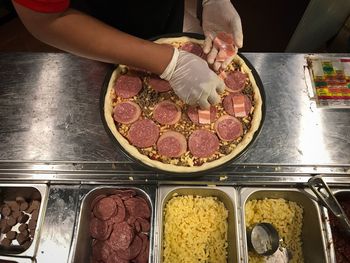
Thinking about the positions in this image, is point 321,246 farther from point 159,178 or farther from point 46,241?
point 46,241

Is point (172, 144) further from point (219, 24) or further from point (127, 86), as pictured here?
point (219, 24)

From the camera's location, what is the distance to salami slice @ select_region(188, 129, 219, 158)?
205cm

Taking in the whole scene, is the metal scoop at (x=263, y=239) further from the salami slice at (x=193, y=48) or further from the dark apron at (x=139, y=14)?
the dark apron at (x=139, y=14)

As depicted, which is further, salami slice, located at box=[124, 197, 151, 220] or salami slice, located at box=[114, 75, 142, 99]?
salami slice, located at box=[114, 75, 142, 99]

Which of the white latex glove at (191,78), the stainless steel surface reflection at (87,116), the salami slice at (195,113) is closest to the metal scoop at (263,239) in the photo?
the stainless steel surface reflection at (87,116)

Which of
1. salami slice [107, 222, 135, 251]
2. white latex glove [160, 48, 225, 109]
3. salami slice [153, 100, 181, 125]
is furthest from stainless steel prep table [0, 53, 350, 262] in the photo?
white latex glove [160, 48, 225, 109]

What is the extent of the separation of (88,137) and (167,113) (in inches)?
22.6

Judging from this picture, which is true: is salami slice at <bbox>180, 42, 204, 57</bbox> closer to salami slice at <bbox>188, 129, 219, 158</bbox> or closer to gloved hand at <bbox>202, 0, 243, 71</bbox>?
gloved hand at <bbox>202, 0, 243, 71</bbox>

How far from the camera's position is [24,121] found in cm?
223

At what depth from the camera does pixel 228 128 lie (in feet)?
6.98

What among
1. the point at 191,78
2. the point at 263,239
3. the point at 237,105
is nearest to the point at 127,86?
the point at 191,78

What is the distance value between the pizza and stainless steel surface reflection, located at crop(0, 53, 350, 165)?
0.15 meters

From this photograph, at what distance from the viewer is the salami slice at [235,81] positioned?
226 cm

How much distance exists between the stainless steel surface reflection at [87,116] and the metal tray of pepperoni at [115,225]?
251 mm
